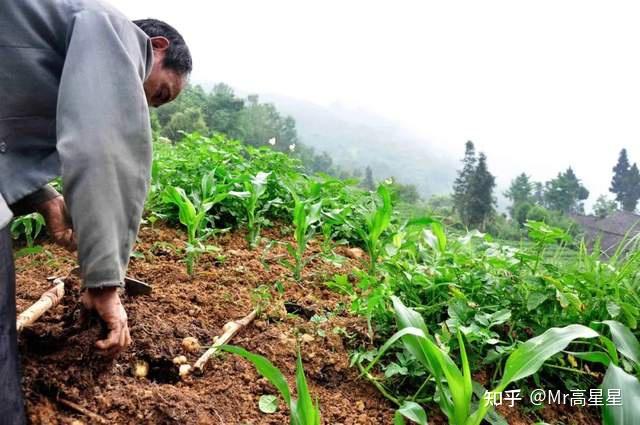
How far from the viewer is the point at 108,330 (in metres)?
1.06

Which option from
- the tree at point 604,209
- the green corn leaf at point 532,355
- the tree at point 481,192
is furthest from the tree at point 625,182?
the green corn leaf at point 532,355

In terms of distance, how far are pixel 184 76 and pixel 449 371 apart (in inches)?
41.9

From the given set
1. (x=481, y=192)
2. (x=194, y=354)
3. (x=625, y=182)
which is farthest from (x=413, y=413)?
(x=625, y=182)

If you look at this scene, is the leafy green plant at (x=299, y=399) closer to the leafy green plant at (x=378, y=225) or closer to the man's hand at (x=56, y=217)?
the man's hand at (x=56, y=217)

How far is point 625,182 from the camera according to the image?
11.0 metres

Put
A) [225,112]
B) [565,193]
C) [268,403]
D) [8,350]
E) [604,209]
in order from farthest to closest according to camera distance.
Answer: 1. [225,112]
2. [565,193]
3. [604,209]
4. [268,403]
5. [8,350]

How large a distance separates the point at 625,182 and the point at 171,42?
12.2m

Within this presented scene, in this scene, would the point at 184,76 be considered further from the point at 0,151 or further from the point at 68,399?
the point at 68,399

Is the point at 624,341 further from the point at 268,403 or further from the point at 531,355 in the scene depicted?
the point at 268,403

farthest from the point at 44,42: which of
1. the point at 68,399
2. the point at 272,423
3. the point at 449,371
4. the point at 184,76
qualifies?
the point at 449,371

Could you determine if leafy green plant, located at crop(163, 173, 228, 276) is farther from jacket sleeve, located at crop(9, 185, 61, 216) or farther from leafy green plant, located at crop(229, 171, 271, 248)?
jacket sleeve, located at crop(9, 185, 61, 216)

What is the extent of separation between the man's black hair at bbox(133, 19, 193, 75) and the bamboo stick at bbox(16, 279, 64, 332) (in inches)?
27.7

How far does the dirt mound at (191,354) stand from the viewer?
104 centimetres

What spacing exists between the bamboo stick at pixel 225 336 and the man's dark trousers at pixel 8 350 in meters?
0.39
